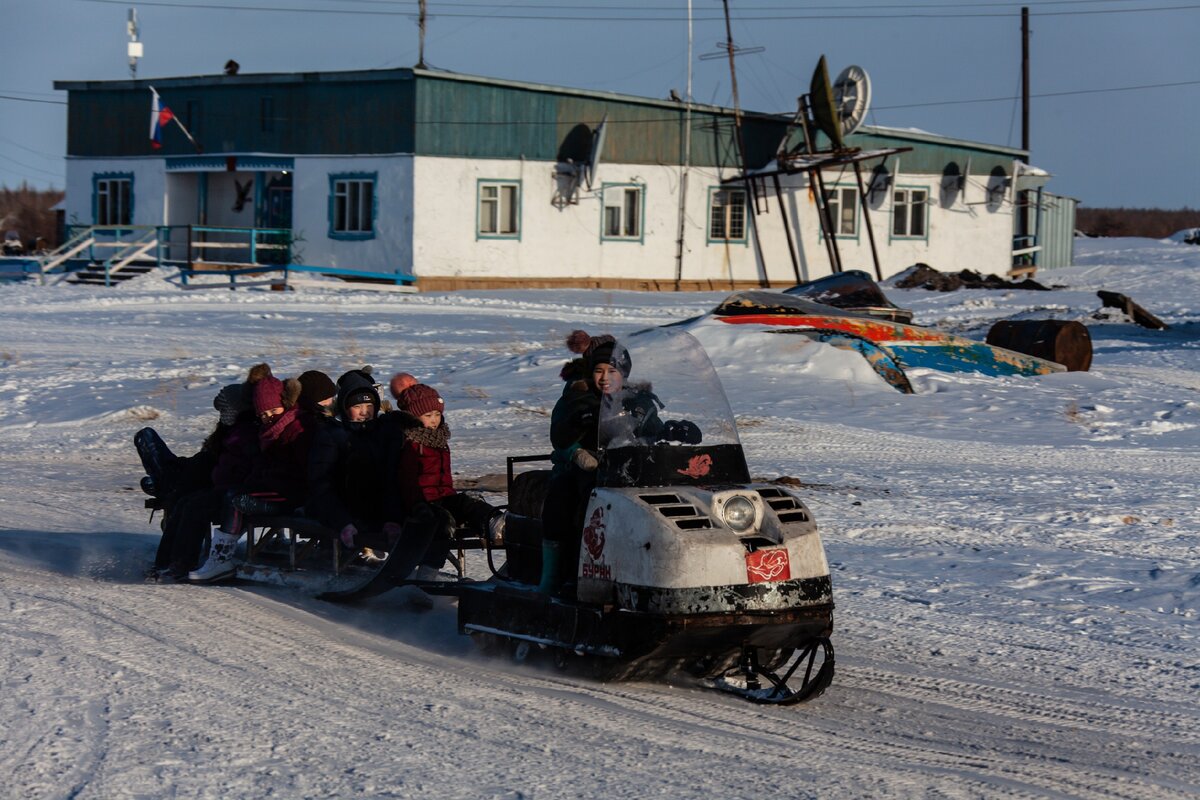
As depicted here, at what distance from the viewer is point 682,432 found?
22.1ft

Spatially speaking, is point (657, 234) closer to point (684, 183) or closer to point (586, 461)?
point (684, 183)

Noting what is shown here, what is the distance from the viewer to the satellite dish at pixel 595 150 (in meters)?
37.7

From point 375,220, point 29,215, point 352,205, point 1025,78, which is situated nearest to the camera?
point 375,220

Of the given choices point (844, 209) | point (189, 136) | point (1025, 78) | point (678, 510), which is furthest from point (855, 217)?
point (678, 510)

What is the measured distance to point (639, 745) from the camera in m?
5.59

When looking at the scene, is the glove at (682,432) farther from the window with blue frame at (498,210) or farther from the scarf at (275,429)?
the window with blue frame at (498,210)

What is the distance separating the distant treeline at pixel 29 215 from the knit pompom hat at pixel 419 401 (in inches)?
Answer: 1782

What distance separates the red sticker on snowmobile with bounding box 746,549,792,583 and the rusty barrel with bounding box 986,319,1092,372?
53.0ft

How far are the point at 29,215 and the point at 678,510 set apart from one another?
7972 cm

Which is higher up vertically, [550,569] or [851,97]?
[851,97]

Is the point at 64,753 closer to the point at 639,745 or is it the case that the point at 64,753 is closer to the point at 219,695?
the point at 219,695

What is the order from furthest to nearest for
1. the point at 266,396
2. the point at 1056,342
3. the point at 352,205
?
→ the point at 352,205, the point at 1056,342, the point at 266,396

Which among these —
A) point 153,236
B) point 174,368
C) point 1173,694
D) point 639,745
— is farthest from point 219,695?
point 153,236

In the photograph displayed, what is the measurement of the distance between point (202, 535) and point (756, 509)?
4253mm
